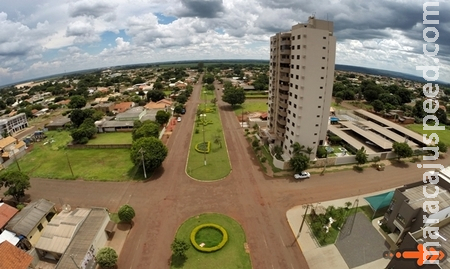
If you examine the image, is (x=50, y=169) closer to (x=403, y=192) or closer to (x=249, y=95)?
(x=403, y=192)

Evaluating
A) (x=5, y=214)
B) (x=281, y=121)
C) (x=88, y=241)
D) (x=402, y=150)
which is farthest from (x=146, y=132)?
(x=402, y=150)

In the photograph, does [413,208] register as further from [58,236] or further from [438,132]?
[438,132]

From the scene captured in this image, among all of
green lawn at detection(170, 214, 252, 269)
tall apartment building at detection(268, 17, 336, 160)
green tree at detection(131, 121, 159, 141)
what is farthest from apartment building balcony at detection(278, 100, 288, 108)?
green tree at detection(131, 121, 159, 141)

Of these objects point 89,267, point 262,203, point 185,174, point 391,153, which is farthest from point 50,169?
point 391,153

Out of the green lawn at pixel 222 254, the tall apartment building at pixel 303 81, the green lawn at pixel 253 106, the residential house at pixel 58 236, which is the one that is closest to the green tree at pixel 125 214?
the residential house at pixel 58 236

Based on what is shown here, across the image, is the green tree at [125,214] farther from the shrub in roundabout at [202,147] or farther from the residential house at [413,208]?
the residential house at [413,208]

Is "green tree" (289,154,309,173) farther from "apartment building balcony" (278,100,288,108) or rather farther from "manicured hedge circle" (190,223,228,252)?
"manicured hedge circle" (190,223,228,252)

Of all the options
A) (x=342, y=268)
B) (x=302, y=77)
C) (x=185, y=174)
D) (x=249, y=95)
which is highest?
(x=302, y=77)
